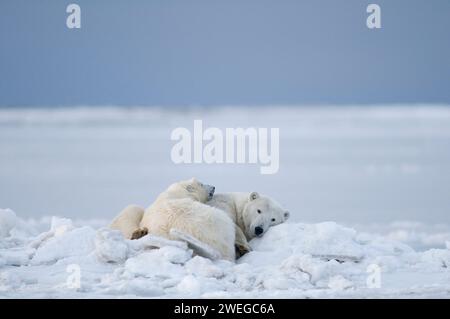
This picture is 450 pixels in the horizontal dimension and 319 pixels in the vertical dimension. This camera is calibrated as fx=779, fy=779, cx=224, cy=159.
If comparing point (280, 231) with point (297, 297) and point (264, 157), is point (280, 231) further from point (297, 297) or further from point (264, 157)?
point (297, 297)

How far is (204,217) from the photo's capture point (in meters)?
6.40

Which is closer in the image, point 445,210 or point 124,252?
point 124,252

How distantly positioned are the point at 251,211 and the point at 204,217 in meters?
0.83

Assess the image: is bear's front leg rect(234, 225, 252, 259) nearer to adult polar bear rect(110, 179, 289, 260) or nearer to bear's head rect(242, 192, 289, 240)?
adult polar bear rect(110, 179, 289, 260)

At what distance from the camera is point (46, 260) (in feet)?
20.9

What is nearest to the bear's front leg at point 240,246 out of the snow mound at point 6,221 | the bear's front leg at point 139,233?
the bear's front leg at point 139,233

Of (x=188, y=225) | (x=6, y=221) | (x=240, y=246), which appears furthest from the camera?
(x=6, y=221)

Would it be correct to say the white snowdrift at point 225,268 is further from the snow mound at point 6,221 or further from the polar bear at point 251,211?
the snow mound at point 6,221

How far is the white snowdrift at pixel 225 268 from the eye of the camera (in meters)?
5.71

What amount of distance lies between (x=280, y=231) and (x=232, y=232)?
1.79 feet

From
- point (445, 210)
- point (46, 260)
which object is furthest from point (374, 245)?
point (46, 260)

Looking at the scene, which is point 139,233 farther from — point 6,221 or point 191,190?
point 6,221

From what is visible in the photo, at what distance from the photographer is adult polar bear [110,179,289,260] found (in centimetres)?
634

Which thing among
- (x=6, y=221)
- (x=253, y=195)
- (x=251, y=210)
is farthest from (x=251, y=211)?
(x=6, y=221)
